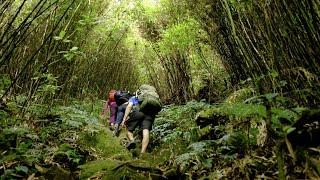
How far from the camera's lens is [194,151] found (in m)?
3.04

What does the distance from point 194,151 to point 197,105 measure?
105 inches

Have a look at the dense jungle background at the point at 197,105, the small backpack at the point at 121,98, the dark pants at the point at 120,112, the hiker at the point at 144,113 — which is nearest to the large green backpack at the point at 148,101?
the hiker at the point at 144,113

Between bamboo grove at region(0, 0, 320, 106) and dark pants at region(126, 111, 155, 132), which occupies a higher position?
bamboo grove at region(0, 0, 320, 106)

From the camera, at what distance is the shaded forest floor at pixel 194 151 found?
2.02 meters

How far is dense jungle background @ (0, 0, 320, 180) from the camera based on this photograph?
2309 mm

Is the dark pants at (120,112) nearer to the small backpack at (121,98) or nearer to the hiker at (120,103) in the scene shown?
the hiker at (120,103)

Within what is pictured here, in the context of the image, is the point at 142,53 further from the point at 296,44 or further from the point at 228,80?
the point at 296,44

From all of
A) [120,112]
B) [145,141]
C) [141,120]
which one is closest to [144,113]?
[141,120]

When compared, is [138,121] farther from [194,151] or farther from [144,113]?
[194,151]

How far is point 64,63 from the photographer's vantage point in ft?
19.5

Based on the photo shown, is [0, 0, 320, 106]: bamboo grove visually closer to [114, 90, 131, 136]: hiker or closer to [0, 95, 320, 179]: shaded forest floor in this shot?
[0, 95, 320, 179]: shaded forest floor

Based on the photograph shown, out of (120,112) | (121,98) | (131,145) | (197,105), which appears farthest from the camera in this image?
(121,98)

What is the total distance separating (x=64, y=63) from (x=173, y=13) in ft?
8.09

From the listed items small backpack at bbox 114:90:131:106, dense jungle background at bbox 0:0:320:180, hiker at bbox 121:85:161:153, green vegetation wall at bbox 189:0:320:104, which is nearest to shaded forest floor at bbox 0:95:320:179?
dense jungle background at bbox 0:0:320:180
